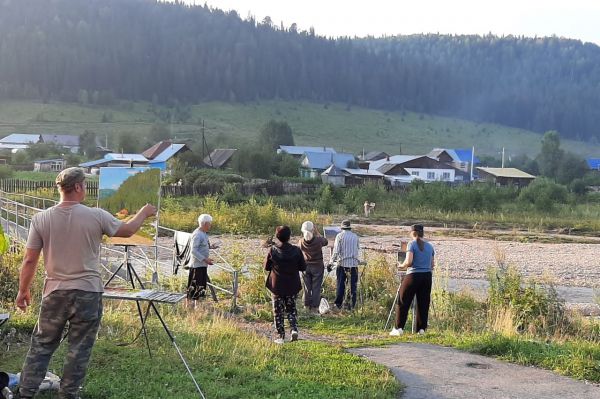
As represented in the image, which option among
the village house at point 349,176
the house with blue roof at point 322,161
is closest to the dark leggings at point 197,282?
the village house at point 349,176

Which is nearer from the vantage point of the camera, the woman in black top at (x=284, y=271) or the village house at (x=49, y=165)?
the woman in black top at (x=284, y=271)

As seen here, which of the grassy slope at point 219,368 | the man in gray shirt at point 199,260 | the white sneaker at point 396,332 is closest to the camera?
the grassy slope at point 219,368

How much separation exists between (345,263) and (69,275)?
7.24 m

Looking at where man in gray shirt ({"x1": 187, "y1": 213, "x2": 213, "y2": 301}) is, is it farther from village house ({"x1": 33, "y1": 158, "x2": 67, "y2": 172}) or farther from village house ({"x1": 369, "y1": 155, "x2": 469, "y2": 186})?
village house ({"x1": 369, "y1": 155, "x2": 469, "y2": 186})

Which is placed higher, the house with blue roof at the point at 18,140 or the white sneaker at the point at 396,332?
the house with blue roof at the point at 18,140

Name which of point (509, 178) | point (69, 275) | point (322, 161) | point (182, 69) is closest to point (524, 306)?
point (69, 275)

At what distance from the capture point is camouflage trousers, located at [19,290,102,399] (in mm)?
5211

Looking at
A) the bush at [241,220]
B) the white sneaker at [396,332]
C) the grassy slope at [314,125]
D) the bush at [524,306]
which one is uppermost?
the grassy slope at [314,125]

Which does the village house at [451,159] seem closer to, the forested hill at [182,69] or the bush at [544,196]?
the bush at [544,196]

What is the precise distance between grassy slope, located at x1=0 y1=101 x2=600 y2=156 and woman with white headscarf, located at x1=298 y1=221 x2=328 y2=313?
Result: 103m

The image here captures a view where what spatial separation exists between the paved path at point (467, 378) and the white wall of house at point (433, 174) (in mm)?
85730

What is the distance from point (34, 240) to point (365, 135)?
14318cm

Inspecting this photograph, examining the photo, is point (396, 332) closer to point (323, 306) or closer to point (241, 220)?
point (323, 306)

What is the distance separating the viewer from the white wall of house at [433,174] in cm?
9444
